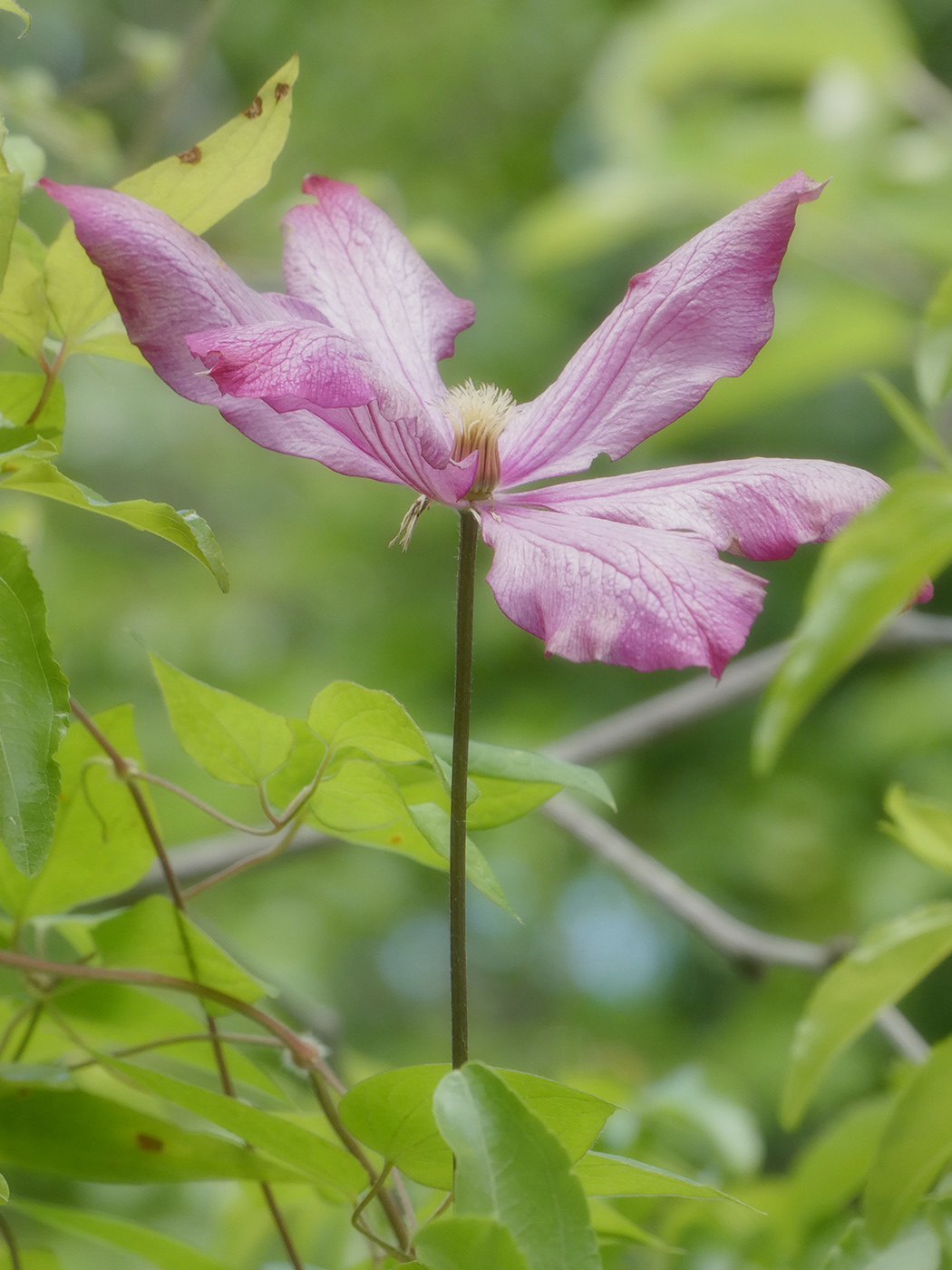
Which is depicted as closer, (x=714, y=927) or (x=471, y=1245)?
(x=471, y=1245)

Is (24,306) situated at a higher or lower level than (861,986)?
higher

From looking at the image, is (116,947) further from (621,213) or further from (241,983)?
(621,213)

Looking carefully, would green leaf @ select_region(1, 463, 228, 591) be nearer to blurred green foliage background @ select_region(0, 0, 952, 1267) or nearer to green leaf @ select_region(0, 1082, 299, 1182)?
green leaf @ select_region(0, 1082, 299, 1182)

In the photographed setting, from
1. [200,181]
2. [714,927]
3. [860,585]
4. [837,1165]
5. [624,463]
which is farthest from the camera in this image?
[624,463]

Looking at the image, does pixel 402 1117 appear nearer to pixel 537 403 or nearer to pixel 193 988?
pixel 193 988

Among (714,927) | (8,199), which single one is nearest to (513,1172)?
(8,199)

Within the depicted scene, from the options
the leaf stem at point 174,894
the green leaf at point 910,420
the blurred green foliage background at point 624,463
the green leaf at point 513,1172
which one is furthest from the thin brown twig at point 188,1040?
the blurred green foliage background at point 624,463

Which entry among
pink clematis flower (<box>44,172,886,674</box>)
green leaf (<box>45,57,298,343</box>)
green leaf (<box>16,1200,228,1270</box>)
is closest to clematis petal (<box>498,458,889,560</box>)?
pink clematis flower (<box>44,172,886,674</box>)
